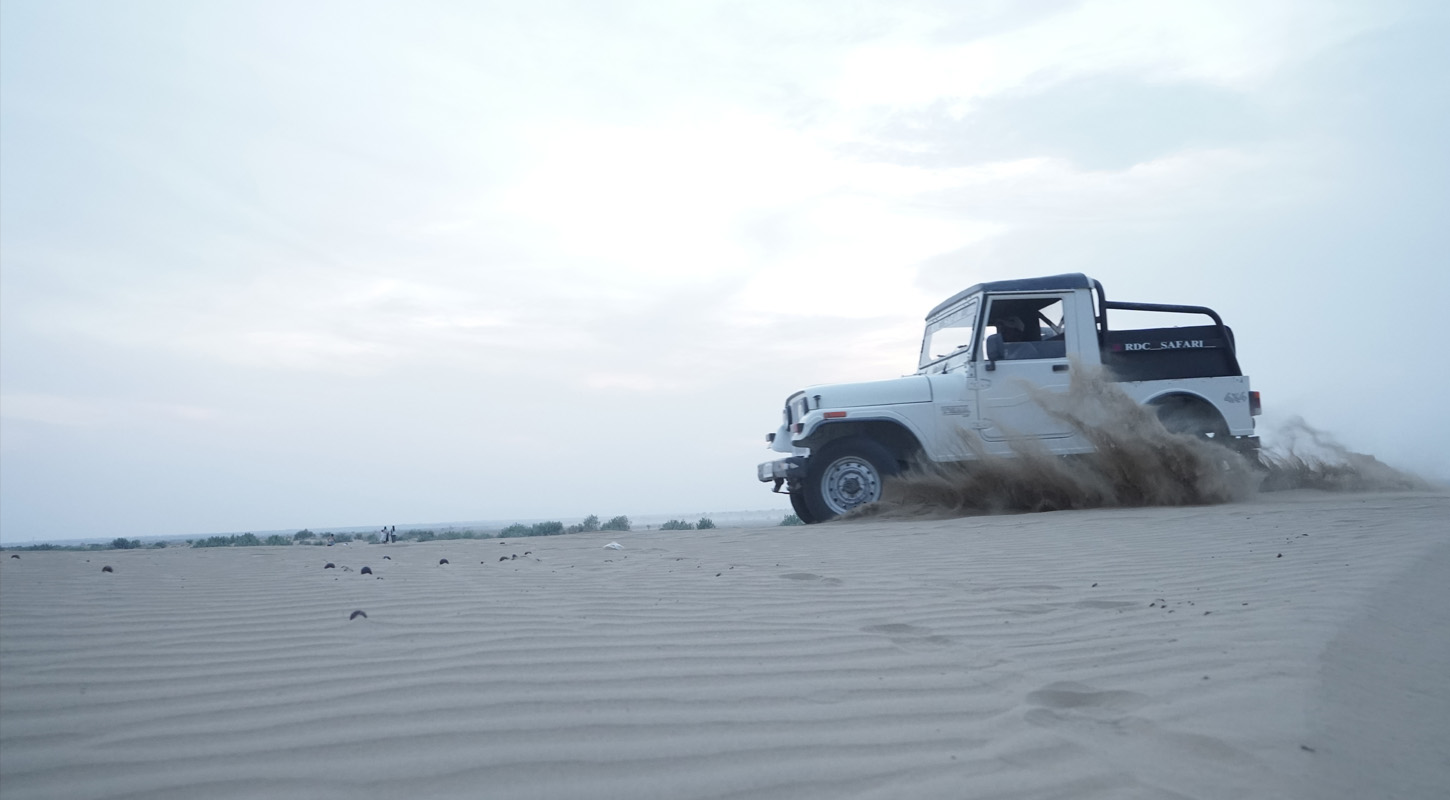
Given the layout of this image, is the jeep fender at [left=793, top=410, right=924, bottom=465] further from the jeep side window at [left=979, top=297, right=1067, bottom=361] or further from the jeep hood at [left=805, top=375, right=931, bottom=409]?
the jeep side window at [left=979, top=297, right=1067, bottom=361]

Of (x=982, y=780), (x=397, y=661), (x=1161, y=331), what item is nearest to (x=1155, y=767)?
(x=982, y=780)

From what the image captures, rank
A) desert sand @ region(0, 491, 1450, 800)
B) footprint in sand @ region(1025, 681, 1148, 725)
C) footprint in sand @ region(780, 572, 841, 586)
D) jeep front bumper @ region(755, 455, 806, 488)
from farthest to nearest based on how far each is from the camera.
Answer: jeep front bumper @ region(755, 455, 806, 488) < footprint in sand @ region(780, 572, 841, 586) < footprint in sand @ region(1025, 681, 1148, 725) < desert sand @ region(0, 491, 1450, 800)

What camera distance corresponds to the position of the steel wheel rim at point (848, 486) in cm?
952

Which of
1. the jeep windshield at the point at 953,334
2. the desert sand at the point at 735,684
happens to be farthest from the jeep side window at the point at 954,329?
the desert sand at the point at 735,684

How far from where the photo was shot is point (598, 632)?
326 centimetres

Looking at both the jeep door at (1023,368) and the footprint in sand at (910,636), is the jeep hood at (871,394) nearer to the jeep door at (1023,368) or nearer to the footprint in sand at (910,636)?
the jeep door at (1023,368)

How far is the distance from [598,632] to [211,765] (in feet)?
4.60

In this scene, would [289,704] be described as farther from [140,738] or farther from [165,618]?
[165,618]

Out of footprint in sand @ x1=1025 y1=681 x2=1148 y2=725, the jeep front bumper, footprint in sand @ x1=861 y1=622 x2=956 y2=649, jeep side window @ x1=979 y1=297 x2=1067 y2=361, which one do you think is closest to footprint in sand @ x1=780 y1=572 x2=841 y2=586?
footprint in sand @ x1=861 y1=622 x2=956 y2=649

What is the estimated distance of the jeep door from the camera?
31.4 ft

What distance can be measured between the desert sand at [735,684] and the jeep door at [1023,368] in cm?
479

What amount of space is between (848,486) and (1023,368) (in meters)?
2.28

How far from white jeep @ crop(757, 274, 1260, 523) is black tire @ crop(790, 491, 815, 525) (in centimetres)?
3

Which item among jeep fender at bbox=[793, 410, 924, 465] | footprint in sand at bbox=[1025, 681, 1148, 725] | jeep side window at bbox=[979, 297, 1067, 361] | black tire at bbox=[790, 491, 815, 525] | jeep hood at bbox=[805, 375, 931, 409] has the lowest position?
footprint in sand at bbox=[1025, 681, 1148, 725]
